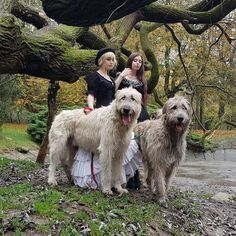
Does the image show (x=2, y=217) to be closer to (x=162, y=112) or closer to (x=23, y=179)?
(x=162, y=112)

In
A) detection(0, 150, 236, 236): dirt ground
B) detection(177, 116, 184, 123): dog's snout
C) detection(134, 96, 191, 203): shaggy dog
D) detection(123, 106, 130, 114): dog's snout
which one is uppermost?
detection(123, 106, 130, 114): dog's snout

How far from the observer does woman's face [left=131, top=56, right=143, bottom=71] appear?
296 inches

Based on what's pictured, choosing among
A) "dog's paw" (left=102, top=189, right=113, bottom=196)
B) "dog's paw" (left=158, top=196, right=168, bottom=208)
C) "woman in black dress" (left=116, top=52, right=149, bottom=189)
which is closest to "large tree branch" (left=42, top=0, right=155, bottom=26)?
"woman in black dress" (left=116, top=52, right=149, bottom=189)

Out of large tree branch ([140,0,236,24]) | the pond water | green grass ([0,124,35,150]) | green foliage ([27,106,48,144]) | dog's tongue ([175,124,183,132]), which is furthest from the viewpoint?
green foliage ([27,106,48,144])

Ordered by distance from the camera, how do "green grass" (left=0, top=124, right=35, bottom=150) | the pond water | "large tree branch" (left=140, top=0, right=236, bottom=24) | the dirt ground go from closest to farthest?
the dirt ground, "large tree branch" (left=140, top=0, right=236, bottom=24), the pond water, "green grass" (left=0, top=124, right=35, bottom=150)

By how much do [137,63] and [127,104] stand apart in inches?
50.0

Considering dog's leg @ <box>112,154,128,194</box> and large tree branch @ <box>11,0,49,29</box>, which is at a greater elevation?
large tree branch @ <box>11,0,49,29</box>

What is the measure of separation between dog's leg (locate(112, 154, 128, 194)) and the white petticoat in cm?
20

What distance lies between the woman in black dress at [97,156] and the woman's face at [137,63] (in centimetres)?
34

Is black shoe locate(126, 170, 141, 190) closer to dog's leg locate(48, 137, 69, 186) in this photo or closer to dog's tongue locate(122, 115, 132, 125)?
dog's leg locate(48, 137, 69, 186)

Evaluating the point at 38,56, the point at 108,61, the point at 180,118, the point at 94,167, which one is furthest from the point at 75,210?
the point at 108,61

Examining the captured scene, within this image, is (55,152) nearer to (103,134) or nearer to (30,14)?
(103,134)

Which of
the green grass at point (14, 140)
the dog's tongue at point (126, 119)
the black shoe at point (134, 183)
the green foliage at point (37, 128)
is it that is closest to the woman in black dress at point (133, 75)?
the dog's tongue at point (126, 119)

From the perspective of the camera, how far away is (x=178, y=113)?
6.66m
